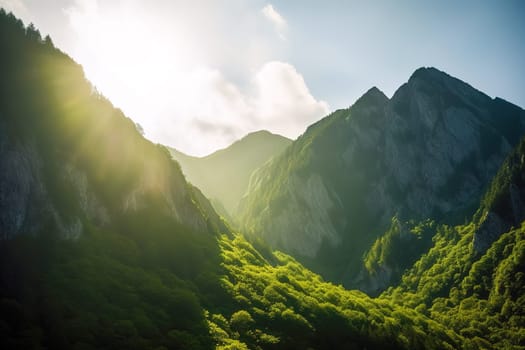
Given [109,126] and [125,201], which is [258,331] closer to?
[125,201]

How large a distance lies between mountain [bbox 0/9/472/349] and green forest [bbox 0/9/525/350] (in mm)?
263

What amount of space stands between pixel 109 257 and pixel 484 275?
128 meters

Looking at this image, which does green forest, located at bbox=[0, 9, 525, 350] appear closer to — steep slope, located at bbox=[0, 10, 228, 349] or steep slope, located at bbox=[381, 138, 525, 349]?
steep slope, located at bbox=[0, 10, 228, 349]

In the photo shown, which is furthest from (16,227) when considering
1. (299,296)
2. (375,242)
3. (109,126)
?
(375,242)

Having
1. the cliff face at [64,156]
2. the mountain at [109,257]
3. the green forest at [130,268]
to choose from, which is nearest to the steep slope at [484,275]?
the green forest at [130,268]

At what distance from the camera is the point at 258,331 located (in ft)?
211

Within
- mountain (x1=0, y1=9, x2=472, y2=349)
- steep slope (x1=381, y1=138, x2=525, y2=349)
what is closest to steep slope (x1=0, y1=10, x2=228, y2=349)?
mountain (x1=0, y1=9, x2=472, y2=349)

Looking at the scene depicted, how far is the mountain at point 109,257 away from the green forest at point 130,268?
263 mm

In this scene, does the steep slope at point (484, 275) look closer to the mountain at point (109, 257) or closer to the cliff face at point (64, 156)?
the mountain at point (109, 257)

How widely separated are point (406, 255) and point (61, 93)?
538 feet

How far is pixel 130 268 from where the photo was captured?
67.9 metres

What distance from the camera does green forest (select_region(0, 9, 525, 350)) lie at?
2000 inches

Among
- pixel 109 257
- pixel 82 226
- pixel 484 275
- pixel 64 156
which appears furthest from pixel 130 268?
pixel 484 275

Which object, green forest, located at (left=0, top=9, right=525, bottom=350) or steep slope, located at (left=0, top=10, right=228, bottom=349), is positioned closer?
steep slope, located at (left=0, top=10, right=228, bottom=349)
